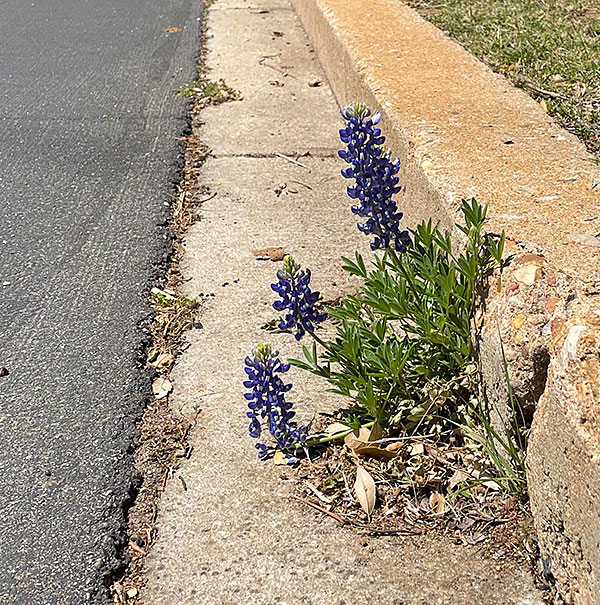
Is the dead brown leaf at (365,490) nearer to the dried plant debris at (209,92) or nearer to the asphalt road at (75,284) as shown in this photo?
the asphalt road at (75,284)

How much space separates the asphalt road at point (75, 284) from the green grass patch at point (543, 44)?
1789mm

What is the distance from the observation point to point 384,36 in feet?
15.6

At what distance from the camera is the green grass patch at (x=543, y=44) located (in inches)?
144

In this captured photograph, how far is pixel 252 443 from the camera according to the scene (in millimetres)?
2314

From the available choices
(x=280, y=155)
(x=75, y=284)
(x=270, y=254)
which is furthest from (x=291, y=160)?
(x=75, y=284)

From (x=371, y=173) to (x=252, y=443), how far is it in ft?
2.72

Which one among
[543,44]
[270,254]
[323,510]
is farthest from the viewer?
[543,44]

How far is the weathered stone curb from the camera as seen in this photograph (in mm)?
1604

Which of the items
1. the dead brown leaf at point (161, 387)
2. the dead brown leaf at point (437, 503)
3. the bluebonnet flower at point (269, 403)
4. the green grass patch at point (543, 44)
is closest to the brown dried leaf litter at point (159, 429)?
the dead brown leaf at point (161, 387)

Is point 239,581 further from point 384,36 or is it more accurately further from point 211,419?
point 384,36

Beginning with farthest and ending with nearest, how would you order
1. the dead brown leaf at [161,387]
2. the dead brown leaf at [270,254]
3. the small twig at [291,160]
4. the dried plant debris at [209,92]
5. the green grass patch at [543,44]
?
the dried plant debris at [209,92], the small twig at [291,160], the green grass patch at [543,44], the dead brown leaf at [270,254], the dead brown leaf at [161,387]

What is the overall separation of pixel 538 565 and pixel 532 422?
33 cm

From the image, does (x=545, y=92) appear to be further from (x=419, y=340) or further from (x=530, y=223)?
(x=419, y=340)

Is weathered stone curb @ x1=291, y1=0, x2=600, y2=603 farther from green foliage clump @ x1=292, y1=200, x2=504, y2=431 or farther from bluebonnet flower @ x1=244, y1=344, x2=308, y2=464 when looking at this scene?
bluebonnet flower @ x1=244, y1=344, x2=308, y2=464
